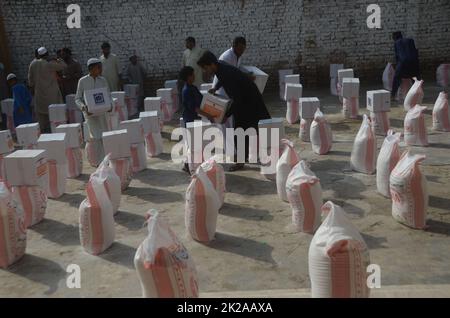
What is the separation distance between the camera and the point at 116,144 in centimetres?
597

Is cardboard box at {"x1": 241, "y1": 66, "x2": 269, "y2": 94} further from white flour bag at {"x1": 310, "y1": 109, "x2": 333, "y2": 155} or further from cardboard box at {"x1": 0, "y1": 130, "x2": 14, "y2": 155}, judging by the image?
cardboard box at {"x1": 0, "y1": 130, "x2": 14, "y2": 155}

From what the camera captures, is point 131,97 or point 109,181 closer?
point 109,181

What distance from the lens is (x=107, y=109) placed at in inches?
263

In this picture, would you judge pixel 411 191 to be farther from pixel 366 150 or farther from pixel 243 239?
pixel 366 150

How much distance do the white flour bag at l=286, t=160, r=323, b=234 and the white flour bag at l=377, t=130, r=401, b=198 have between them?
975 millimetres

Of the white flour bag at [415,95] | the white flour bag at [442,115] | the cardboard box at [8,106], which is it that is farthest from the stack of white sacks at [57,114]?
the white flour bag at [442,115]

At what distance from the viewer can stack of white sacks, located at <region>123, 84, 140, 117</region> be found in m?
10.6

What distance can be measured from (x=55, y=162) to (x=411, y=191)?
3674 millimetres

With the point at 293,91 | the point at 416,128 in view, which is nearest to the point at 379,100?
the point at 416,128

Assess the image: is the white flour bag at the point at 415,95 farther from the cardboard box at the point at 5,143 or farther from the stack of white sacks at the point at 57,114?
the cardboard box at the point at 5,143

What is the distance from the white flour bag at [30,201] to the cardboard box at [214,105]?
2040 millimetres

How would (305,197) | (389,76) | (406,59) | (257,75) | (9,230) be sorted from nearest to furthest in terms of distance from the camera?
(9,230), (305,197), (257,75), (406,59), (389,76)


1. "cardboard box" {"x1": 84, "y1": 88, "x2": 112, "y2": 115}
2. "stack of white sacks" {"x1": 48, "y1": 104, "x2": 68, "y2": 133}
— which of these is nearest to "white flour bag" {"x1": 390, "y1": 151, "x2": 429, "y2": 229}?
"cardboard box" {"x1": 84, "y1": 88, "x2": 112, "y2": 115}

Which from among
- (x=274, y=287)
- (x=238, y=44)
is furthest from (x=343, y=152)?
(x=274, y=287)
